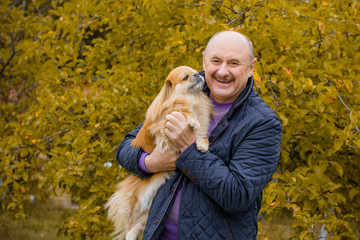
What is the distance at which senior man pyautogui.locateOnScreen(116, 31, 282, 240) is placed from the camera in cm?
169

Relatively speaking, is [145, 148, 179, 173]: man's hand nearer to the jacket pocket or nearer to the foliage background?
the jacket pocket

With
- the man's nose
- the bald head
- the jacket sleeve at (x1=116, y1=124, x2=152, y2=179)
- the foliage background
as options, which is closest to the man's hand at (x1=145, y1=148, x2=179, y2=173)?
the jacket sleeve at (x1=116, y1=124, x2=152, y2=179)

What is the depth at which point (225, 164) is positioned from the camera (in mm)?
1839

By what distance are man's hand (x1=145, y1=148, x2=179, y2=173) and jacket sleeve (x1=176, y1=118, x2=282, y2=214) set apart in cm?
24

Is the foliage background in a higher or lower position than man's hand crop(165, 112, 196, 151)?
lower

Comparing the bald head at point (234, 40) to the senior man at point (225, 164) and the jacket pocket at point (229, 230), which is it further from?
the jacket pocket at point (229, 230)

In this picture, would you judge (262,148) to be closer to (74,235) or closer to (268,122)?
(268,122)

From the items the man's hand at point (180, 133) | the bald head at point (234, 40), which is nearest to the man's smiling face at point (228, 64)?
the bald head at point (234, 40)

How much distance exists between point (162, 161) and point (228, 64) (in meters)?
0.65

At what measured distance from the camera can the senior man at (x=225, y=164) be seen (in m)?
1.69

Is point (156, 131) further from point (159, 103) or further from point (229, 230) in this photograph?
point (229, 230)

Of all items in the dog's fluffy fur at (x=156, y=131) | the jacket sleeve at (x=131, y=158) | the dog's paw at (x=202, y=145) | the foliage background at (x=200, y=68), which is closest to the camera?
the dog's paw at (x=202, y=145)

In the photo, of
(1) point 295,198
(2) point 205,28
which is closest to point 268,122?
(1) point 295,198

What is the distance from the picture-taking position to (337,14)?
12.9ft
